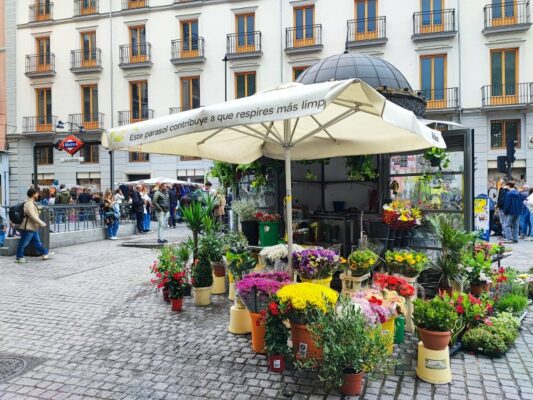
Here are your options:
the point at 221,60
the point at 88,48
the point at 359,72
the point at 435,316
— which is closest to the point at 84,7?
the point at 88,48

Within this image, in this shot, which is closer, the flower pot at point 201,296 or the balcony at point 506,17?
the flower pot at point 201,296

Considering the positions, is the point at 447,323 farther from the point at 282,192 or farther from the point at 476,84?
the point at 476,84

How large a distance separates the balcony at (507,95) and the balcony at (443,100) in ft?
4.36

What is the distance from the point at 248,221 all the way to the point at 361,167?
2.03 meters

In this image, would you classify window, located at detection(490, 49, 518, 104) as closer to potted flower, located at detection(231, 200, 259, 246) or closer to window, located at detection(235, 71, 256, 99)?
window, located at detection(235, 71, 256, 99)

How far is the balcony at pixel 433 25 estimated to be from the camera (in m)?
23.2

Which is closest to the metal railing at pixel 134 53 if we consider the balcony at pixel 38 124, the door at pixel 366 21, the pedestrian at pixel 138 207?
the balcony at pixel 38 124

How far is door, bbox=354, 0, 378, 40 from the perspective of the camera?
24.6 metres

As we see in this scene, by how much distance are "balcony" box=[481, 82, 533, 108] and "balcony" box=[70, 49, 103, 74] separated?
76.3 ft

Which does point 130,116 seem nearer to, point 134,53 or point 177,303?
point 134,53

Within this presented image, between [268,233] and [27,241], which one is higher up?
[268,233]

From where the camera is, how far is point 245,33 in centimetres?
2673

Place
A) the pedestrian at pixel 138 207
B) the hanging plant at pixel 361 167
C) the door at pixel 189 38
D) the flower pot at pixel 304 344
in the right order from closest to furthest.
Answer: the flower pot at pixel 304 344, the hanging plant at pixel 361 167, the pedestrian at pixel 138 207, the door at pixel 189 38

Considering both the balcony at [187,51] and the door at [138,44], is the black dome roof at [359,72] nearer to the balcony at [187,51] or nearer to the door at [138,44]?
the balcony at [187,51]
